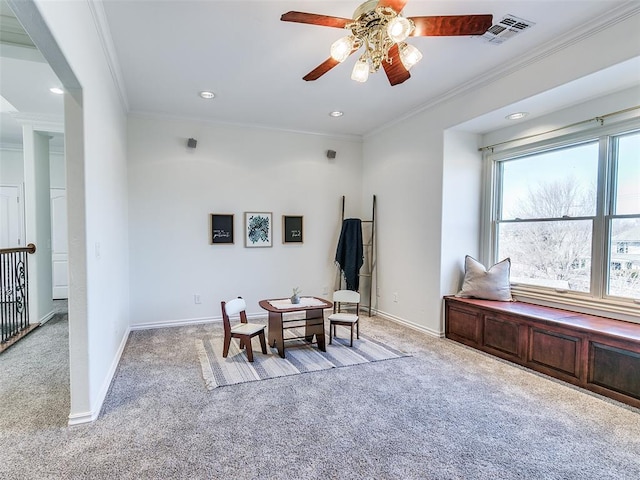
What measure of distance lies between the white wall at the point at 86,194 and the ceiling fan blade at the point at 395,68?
2024 millimetres

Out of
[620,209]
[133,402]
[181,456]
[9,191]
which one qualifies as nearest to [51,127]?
[9,191]

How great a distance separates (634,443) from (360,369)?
77.4 inches

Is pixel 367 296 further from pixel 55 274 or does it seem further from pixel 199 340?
pixel 55 274

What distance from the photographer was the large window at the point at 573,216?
3182mm

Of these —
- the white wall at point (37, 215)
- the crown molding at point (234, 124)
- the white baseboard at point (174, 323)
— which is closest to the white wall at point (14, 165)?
the white wall at point (37, 215)

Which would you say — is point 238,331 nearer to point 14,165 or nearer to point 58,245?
point 58,245

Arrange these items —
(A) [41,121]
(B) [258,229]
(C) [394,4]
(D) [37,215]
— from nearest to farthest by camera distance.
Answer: (C) [394,4]
(A) [41,121]
(D) [37,215]
(B) [258,229]

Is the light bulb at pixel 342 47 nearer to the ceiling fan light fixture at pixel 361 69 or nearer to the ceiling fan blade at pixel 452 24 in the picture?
the ceiling fan light fixture at pixel 361 69

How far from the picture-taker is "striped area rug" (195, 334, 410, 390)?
3.15 meters

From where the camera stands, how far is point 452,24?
212 centimetres

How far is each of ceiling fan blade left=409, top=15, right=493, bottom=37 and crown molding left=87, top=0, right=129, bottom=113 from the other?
2180mm

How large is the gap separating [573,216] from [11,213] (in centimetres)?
906

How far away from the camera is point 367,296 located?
19.1ft

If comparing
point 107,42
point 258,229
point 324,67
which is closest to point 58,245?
point 258,229
